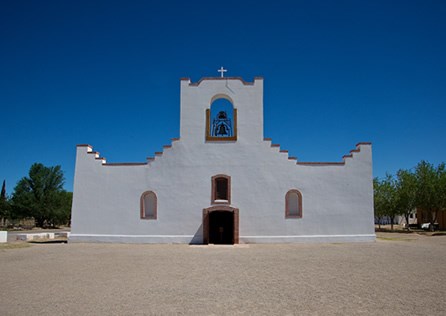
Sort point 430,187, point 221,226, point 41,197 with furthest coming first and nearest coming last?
point 41,197 < point 430,187 < point 221,226

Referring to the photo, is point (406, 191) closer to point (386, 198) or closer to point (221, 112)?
point (386, 198)

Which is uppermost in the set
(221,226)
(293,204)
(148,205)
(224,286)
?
(293,204)

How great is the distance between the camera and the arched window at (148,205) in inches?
893

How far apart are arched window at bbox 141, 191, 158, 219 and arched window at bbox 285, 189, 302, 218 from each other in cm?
815

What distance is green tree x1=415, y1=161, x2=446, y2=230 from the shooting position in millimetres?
33719

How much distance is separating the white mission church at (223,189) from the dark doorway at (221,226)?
0.06m

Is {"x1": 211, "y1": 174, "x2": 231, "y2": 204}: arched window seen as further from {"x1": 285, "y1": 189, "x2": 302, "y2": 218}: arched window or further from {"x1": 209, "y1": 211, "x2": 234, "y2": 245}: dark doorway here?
{"x1": 285, "y1": 189, "x2": 302, "y2": 218}: arched window

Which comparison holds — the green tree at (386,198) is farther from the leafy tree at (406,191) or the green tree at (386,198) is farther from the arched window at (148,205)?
the arched window at (148,205)

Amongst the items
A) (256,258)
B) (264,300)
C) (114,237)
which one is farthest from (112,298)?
(114,237)

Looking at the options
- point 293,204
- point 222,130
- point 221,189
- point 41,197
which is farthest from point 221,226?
point 41,197

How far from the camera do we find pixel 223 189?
907 inches

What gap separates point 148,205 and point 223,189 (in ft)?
16.0

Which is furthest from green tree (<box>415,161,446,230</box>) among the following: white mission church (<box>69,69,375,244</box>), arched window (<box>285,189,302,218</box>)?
arched window (<box>285,189,302,218</box>)

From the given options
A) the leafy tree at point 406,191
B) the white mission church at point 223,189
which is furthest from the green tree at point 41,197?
the leafy tree at point 406,191
